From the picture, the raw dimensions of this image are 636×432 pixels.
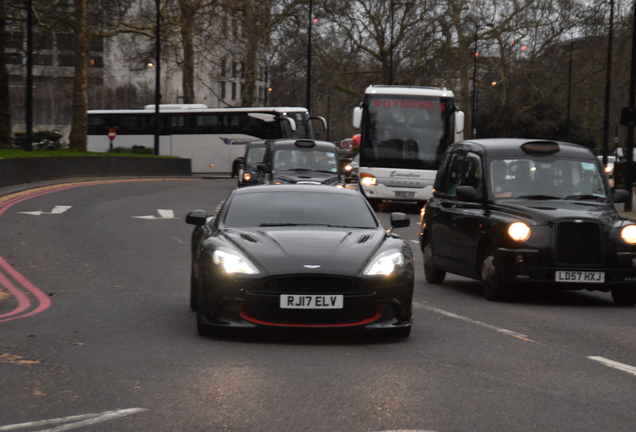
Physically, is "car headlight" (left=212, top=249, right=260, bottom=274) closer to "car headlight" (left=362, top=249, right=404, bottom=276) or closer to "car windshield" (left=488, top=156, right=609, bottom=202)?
"car headlight" (left=362, top=249, right=404, bottom=276)

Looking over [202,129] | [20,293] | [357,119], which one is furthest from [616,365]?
[202,129]

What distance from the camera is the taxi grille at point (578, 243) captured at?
10273mm

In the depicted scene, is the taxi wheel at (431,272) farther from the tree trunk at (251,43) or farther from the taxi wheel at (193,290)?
the tree trunk at (251,43)

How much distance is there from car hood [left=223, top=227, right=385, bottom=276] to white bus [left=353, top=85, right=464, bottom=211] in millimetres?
17511

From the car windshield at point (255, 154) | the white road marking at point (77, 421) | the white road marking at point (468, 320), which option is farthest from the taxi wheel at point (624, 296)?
the car windshield at point (255, 154)

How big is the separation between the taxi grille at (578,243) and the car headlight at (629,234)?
0.93 ft

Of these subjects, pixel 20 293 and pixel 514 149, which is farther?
pixel 514 149

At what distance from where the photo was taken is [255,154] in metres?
30.8

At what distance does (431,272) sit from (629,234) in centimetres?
283

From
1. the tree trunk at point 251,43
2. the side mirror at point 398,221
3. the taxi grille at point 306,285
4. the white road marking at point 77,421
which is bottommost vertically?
the white road marking at point 77,421

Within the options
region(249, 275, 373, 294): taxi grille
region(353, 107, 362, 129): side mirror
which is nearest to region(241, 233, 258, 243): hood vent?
region(249, 275, 373, 294): taxi grille

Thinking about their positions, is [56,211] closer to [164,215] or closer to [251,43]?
[164,215]

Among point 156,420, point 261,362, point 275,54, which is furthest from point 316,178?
point 275,54

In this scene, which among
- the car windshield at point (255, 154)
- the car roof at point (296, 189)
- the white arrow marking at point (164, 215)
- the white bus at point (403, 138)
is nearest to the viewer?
the car roof at point (296, 189)
